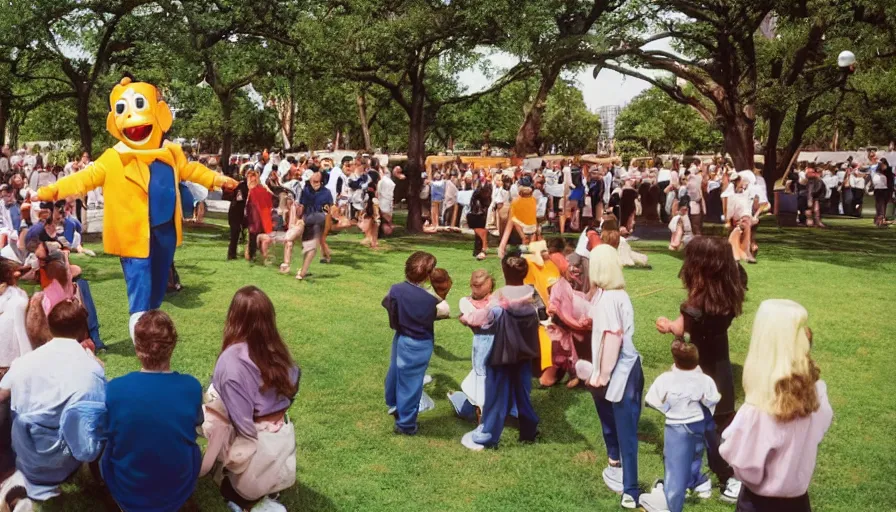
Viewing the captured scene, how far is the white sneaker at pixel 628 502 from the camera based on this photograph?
5.63m

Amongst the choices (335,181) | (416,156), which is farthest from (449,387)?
(416,156)

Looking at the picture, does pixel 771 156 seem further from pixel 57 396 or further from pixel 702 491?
pixel 57 396

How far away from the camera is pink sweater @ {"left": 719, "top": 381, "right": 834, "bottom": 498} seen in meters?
3.83

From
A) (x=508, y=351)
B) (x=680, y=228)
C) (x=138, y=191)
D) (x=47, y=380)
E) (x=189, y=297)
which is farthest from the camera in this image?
(x=680, y=228)

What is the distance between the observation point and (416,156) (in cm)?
2050

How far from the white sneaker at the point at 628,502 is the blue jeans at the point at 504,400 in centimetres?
118

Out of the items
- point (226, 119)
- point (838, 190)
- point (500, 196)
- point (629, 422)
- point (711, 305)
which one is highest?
point (226, 119)

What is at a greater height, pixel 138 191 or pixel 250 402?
pixel 138 191

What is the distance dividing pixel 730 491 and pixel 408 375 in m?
2.54

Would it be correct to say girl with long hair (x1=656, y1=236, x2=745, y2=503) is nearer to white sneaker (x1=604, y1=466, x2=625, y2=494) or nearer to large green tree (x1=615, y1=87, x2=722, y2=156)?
white sneaker (x1=604, y1=466, x2=625, y2=494)

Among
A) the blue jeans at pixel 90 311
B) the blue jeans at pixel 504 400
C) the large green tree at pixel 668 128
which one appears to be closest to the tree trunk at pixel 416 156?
the blue jeans at pixel 90 311

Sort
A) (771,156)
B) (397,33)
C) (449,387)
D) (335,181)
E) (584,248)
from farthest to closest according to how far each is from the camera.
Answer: (771,156), (335,181), (397,33), (584,248), (449,387)

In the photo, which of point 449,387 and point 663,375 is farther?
point 449,387

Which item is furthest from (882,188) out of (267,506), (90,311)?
(267,506)
